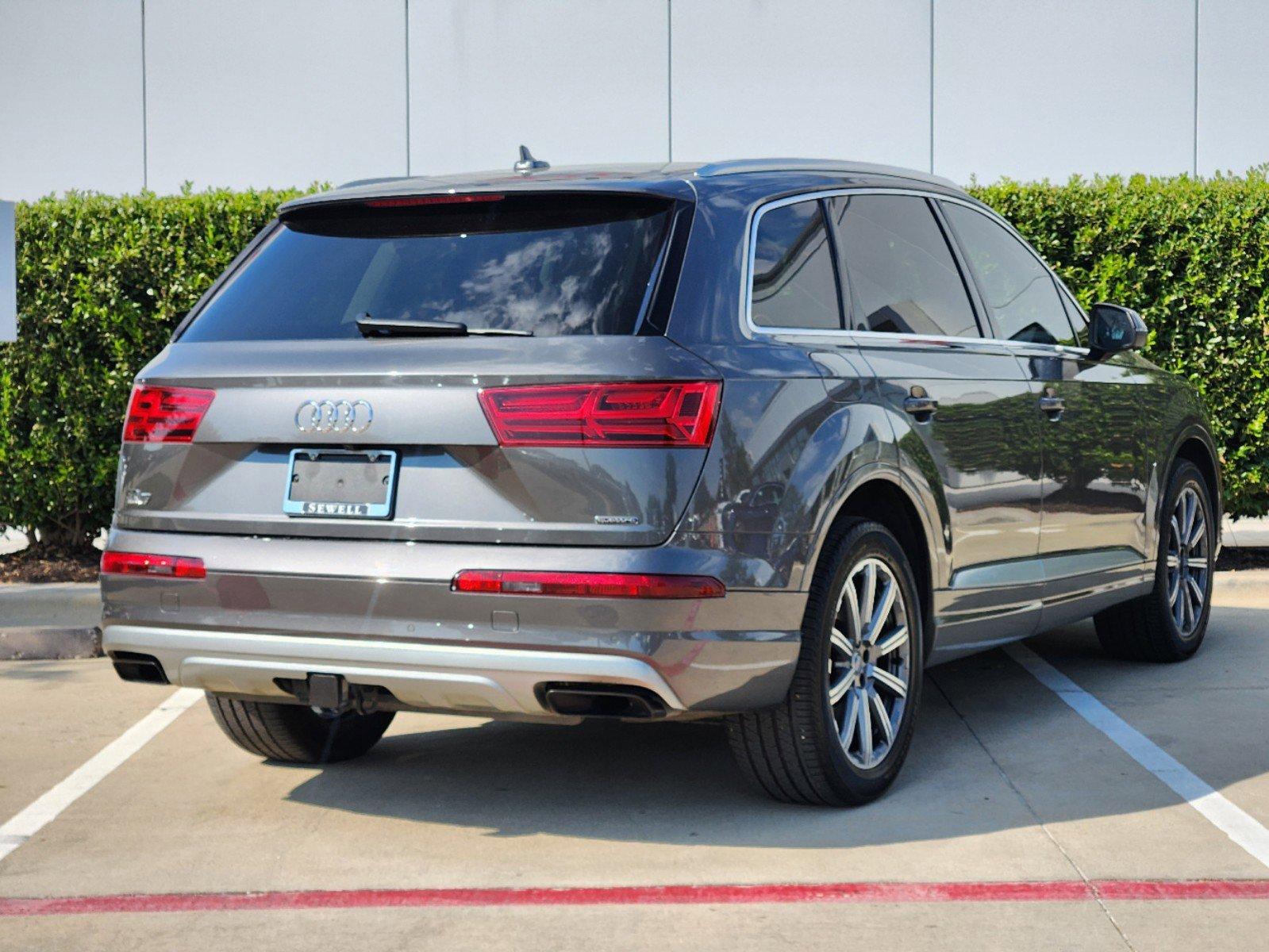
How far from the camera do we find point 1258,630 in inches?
332

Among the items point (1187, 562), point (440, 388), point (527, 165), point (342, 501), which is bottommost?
point (1187, 562)

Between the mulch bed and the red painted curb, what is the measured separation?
580 centimetres

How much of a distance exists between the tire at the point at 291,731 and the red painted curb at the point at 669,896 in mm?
1275

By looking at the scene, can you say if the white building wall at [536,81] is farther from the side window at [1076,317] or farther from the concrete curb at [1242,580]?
the side window at [1076,317]

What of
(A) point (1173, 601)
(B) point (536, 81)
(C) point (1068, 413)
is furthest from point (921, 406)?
(B) point (536, 81)

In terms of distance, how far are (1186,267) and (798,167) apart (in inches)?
207

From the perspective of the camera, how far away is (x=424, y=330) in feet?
15.1

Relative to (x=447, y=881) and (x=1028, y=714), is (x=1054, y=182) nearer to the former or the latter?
(x=1028, y=714)

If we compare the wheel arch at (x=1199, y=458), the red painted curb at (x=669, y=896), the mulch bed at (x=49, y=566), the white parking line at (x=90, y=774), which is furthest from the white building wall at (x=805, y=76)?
the red painted curb at (x=669, y=896)

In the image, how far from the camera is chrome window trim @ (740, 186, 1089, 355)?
4.75 meters

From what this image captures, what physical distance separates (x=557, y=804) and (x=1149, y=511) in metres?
3.02

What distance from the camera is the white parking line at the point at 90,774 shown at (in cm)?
505

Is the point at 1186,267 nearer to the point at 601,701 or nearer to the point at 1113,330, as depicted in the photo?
the point at 1113,330

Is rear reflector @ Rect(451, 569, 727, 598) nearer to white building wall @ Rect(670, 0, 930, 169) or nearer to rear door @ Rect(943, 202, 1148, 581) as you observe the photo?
rear door @ Rect(943, 202, 1148, 581)
